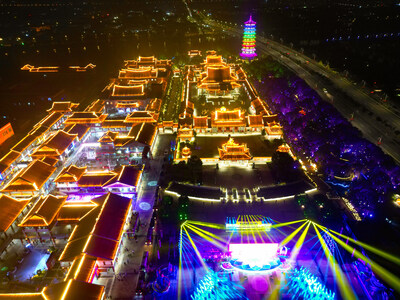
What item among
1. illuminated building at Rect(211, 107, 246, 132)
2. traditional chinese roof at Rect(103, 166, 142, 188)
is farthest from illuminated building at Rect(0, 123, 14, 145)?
illuminated building at Rect(211, 107, 246, 132)

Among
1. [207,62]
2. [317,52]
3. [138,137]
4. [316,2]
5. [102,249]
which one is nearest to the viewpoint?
[102,249]

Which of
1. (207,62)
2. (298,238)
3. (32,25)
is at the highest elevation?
(32,25)

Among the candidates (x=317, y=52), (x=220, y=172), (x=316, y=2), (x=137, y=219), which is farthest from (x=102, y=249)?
(x=316, y=2)

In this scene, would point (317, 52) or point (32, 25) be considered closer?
point (317, 52)

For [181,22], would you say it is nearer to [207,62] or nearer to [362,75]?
[207,62]

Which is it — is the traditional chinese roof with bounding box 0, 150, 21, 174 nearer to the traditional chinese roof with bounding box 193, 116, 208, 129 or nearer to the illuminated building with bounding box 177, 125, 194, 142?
the illuminated building with bounding box 177, 125, 194, 142

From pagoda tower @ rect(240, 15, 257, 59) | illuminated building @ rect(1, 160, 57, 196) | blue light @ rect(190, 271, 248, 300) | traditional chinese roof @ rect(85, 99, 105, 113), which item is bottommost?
blue light @ rect(190, 271, 248, 300)
